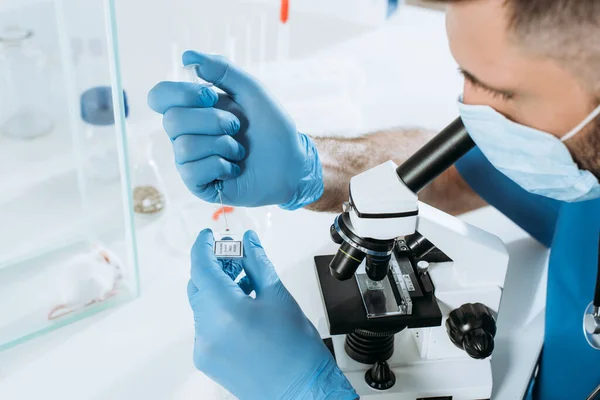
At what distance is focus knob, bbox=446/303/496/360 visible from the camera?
3.37 feet

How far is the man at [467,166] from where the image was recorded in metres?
0.80

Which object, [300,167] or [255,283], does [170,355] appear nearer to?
[255,283]

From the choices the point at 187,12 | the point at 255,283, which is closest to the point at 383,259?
the point at 255,283

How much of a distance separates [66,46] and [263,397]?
3.00ft

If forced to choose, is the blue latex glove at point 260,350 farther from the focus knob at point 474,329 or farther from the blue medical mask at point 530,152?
the blue medical mask at point 530,152

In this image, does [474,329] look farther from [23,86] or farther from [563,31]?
[23,86]

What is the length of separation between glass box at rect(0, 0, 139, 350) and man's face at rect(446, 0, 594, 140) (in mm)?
614

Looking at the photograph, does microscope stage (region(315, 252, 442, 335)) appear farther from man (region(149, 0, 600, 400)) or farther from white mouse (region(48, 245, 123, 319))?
white mouse (region(48, 245, 123, 319))

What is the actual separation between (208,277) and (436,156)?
44 centimetres

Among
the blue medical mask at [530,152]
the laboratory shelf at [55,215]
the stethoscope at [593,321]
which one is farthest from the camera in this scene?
the laboratory shelf at [55,215]

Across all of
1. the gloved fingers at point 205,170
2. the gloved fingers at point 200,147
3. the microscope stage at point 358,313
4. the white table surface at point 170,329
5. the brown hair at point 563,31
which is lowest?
the white table surface at point 170,329

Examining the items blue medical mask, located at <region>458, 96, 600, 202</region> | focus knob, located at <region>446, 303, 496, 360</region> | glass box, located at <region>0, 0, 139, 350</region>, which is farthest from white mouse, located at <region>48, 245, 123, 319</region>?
blue medical mask, located at <region>458, 96, 600, 202</region>

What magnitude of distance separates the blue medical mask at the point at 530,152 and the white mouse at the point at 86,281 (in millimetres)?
860

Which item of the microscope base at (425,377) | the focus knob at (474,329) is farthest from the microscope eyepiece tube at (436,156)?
the microscope base at (425,377)
